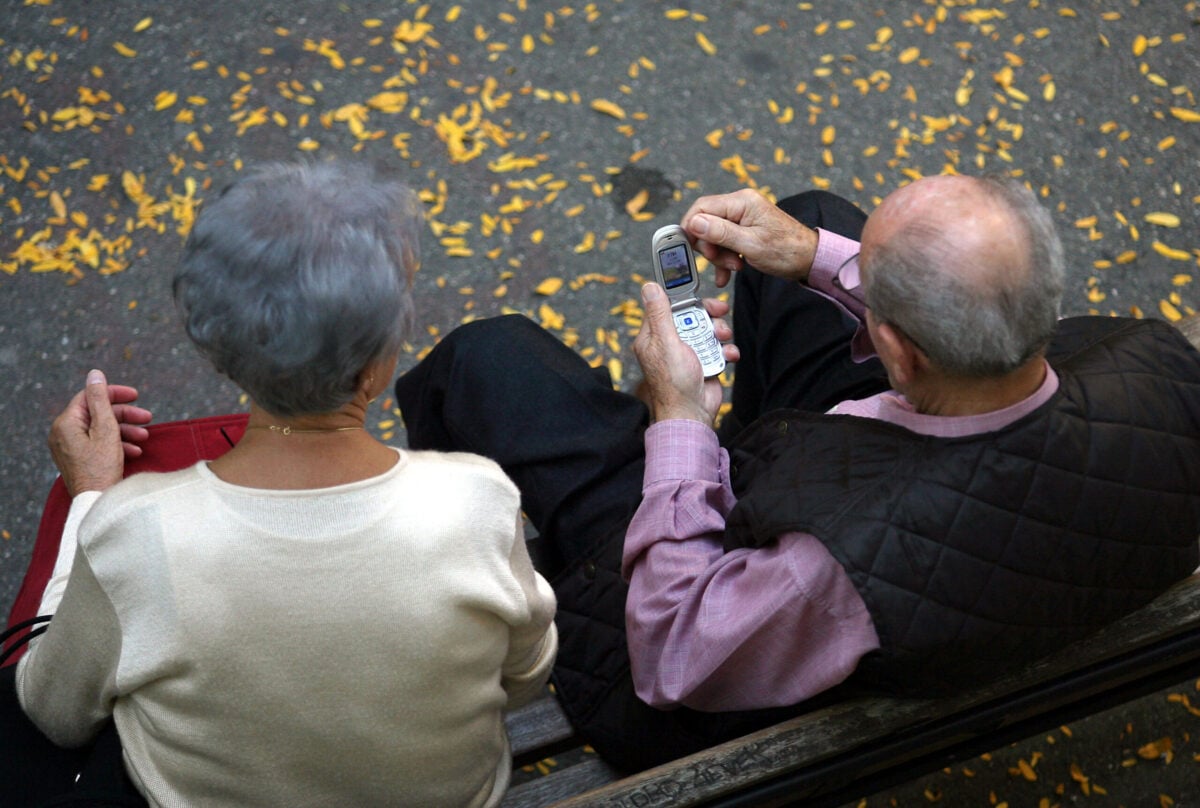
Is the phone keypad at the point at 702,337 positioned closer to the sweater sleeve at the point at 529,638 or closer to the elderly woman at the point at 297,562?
the sweater sleeve at the point at 529,638

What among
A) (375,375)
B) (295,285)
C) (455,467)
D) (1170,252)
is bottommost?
(1170,252)

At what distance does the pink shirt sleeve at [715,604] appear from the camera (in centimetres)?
178

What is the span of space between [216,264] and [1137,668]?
195 centimetres

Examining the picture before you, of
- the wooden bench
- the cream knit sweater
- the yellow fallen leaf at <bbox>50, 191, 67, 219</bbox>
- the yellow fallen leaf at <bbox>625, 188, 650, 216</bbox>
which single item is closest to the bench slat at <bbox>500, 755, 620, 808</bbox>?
the wooden bench

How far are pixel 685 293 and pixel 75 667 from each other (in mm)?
1526

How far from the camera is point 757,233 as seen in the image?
254 cm

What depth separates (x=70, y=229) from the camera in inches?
148

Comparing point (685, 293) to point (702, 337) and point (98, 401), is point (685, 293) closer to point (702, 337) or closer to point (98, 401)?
point (702, 337)

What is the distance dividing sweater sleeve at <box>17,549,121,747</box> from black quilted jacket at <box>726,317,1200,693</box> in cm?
103

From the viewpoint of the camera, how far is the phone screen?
2.58 m

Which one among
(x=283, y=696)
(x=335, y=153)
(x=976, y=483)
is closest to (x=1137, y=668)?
(x=976, y=483)

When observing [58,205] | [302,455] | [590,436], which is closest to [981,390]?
[590,436]

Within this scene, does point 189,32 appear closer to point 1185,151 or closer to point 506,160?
point 506,160

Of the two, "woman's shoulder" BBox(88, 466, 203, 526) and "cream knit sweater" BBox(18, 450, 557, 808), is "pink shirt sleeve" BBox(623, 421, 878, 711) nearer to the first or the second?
"cream knit sweater" BBox(18, 450, 557, 808)
